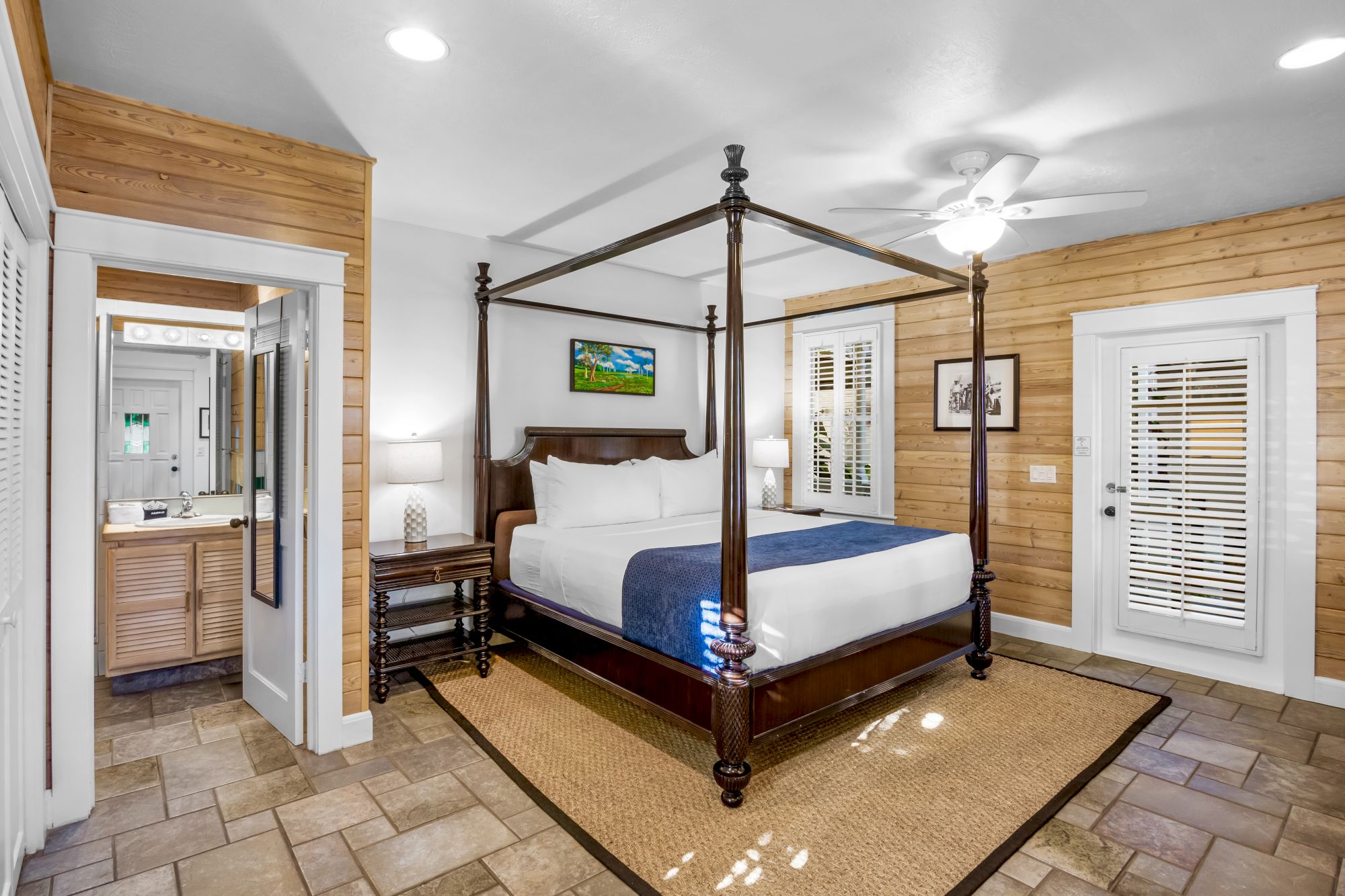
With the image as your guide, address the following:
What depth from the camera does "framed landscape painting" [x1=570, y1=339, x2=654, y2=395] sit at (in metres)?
4.84

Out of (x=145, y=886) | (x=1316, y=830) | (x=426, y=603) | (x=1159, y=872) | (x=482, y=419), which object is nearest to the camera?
(x=145, y=886)

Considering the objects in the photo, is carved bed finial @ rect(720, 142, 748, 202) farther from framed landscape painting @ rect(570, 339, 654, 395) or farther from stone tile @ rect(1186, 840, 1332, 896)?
stone tile @ rect(1186, 840, 1332, 896)

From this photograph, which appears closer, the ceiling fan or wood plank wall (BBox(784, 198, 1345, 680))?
the ceiling fan

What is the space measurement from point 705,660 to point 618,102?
2.12 metres

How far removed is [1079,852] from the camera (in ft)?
7.30

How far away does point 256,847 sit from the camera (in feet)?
7.28

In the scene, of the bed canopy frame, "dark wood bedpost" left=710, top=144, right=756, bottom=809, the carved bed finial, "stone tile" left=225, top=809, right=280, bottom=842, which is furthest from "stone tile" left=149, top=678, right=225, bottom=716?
the carved bed finial

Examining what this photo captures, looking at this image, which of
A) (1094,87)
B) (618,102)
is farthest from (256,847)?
(1094,87)

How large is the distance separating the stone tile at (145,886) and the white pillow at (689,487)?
3.04 m

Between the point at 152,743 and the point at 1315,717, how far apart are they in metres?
5.40

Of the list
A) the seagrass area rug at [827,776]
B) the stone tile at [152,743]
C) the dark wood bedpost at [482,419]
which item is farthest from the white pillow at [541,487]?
the stone tile at [152,743]

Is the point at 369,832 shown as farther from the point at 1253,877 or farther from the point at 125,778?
the point at 1253,877

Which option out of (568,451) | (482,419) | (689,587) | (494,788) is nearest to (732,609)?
(689,587)

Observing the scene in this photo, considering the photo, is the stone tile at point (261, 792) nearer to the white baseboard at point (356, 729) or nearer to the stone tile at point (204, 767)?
the stone tile at point (204, 767)
